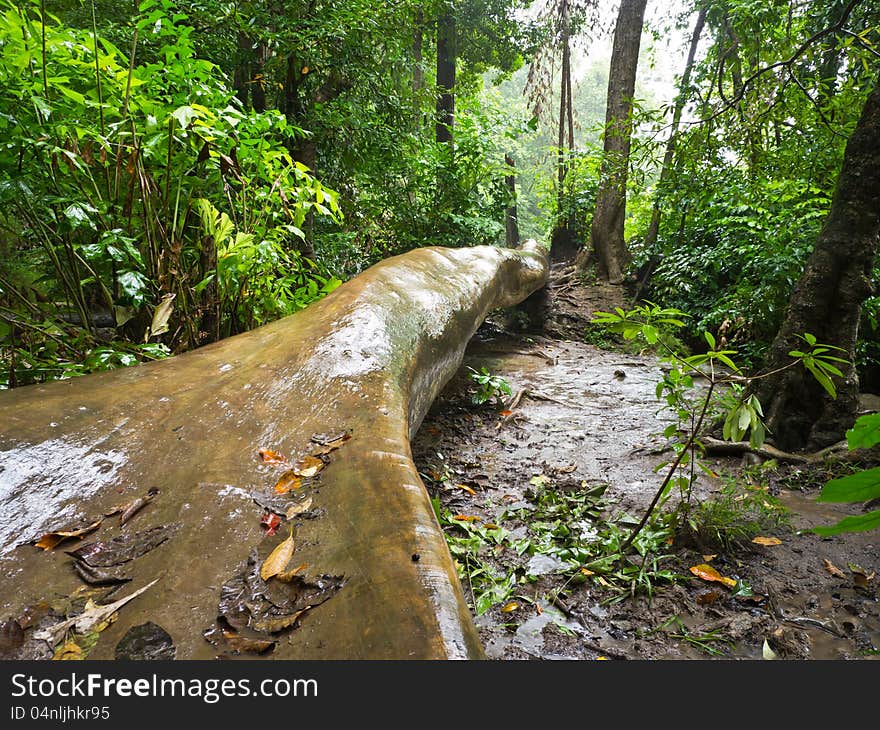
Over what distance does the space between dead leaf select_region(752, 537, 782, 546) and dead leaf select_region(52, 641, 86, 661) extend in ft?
8.61

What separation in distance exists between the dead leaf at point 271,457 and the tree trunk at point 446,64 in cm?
971

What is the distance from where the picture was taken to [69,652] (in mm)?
988

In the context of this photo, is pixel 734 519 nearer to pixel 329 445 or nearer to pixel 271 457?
pixel 329 445

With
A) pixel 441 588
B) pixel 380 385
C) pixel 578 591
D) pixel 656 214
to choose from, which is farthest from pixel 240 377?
pixel 656 214

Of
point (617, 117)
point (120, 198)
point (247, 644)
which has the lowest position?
point (247, 644)

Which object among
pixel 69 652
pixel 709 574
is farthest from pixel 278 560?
pixel 709 574

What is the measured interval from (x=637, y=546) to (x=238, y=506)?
1.87m

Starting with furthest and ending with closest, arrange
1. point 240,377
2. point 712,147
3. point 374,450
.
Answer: point 712,147 < point 240,377 < point 374,450

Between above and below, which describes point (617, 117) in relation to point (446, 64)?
below

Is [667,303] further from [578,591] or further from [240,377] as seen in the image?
[240,377]

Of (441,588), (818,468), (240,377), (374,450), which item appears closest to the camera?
(441,588)

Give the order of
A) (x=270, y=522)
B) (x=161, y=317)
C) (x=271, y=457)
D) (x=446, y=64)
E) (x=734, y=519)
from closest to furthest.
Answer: (x=270, y=522), (x=271, y=457), (x=161, y=317), (x=734, y=519), (x=446, y=64)
